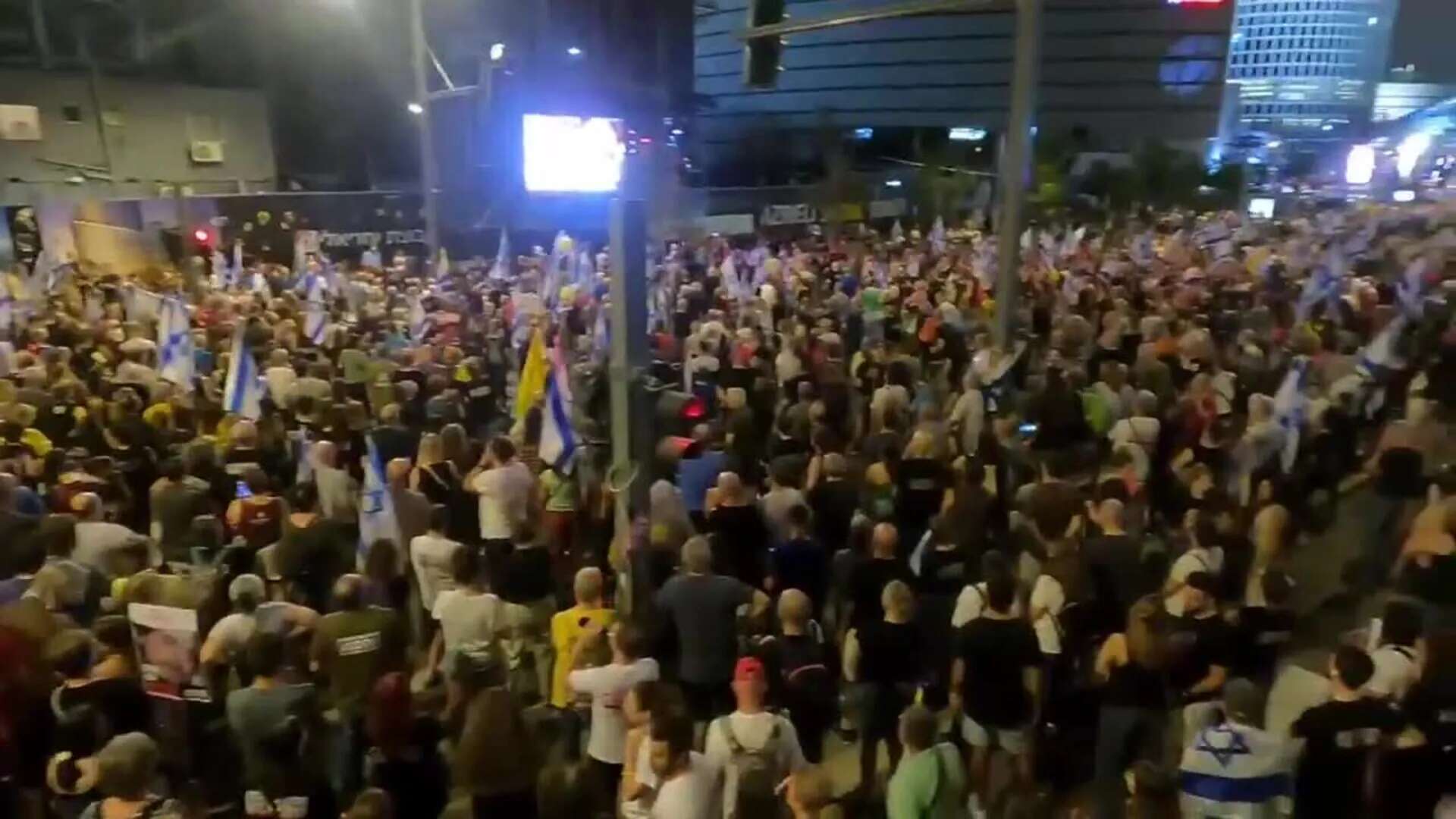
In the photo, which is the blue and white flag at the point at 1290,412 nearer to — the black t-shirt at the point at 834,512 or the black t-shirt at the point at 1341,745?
the black t-shirt at the point at 834,512

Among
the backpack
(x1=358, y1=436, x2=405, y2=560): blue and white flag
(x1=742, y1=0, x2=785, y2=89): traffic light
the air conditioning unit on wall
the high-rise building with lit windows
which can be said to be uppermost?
the high-rise building with lit windows

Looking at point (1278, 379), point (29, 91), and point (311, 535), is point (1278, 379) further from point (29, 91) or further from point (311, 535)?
point (29, 91)

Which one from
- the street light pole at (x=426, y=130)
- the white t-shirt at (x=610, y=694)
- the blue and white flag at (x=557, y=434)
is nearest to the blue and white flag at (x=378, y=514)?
the blue and white flag at (x=557, y=434)

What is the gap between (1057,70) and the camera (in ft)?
225

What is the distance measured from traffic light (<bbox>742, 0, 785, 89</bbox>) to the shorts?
740 cm

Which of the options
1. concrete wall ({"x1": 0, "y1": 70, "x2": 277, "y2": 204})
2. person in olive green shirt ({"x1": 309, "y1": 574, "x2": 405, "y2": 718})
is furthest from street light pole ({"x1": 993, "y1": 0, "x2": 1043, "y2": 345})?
concrete wall ({"x1": 0, "y1": 70, "x2": 277, "y2": 204})

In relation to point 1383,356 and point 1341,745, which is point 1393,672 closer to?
point 1341,745

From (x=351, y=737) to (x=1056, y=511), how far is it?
151 inches

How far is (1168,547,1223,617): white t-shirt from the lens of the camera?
19.3ft

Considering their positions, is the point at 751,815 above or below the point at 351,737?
above

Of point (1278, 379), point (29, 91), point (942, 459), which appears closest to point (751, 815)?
point (942, 459)

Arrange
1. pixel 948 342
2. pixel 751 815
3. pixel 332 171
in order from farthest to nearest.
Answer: pixel 332 171 → pixel 948 342 → pixel 751 815

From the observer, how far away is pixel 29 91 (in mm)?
26844

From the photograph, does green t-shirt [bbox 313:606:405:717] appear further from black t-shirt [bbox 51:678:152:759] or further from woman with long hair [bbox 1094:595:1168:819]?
woman with long hair [bbox 1094:595:1168:819]
